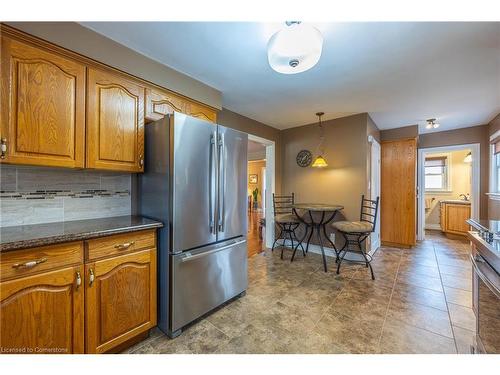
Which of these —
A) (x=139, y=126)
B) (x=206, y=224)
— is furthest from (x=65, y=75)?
(x=206, y=224)

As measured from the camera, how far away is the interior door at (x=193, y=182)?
1.58 meters

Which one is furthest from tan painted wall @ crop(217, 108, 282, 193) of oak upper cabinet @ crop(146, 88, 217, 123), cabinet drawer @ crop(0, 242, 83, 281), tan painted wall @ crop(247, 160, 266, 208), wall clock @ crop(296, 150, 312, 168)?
tan painted wall @ crop(247, 160, 266, 208)

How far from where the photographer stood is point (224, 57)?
181 centimetres

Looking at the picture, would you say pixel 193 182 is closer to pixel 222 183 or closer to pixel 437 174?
pixel 222 183

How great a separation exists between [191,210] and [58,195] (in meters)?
1.03

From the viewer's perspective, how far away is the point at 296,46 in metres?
1.26

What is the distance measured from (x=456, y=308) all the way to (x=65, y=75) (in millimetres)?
3742

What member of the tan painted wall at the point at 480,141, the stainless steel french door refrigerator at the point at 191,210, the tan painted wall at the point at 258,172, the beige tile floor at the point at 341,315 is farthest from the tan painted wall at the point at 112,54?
the tan painted wall at the point at 258,172

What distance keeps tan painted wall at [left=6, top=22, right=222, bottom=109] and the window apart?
6462mm

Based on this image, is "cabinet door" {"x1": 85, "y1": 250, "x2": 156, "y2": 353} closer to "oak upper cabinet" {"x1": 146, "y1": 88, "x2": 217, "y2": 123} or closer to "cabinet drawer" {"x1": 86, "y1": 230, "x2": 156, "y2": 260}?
"cabinet drawer" {"x1": 86, "y1": 230, "x2": 156, "y2": 260}

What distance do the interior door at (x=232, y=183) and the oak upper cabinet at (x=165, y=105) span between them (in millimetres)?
546

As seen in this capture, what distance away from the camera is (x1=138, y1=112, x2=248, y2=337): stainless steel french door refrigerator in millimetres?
1584

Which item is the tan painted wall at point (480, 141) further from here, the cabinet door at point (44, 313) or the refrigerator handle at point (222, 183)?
the cabinet door at point (44, 313)
